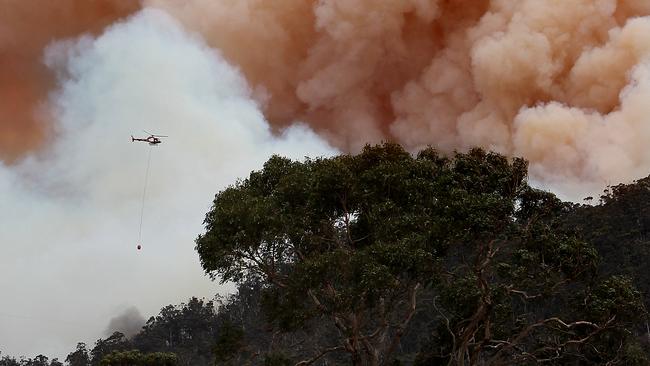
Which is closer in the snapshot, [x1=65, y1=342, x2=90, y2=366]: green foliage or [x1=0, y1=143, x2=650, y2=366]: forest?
[x1=0, y1=143, x2=650, y2=366]: forest

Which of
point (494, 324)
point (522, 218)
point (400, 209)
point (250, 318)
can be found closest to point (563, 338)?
point (494, 324)

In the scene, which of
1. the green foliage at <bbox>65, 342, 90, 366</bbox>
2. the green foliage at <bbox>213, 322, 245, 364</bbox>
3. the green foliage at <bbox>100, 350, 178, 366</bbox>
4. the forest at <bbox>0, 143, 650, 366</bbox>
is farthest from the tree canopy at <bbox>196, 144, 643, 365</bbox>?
the green foliage at <bbox>65, 342, 90, 366</bbox>

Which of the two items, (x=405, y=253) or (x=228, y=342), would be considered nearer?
(x=405, y=253)

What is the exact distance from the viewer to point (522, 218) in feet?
74.2

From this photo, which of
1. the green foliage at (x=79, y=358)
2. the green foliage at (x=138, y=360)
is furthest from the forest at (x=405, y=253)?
the green foliage at (x=79, y=358)

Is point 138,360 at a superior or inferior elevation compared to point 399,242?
superior

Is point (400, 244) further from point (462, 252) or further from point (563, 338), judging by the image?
point (563, 338)

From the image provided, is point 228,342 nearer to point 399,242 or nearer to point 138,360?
point 399,242

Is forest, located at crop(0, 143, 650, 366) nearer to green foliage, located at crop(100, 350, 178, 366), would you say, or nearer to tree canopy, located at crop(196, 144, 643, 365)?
tree canopy, located at crop(196, 144, 643, 365)

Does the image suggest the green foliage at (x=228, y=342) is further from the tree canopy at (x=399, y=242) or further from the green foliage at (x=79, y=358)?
the green foliage at (x=79, y=358)

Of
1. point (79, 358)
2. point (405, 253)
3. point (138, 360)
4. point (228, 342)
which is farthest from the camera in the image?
point (79, 358)

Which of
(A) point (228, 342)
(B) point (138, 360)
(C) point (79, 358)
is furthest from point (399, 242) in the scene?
(C) point (79, 358)

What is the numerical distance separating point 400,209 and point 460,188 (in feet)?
6.76

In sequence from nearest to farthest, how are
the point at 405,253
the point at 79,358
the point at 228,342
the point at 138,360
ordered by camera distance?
the point at 405,253 → the point at 228,342 → the point at 138,360 → the point at 79,358
